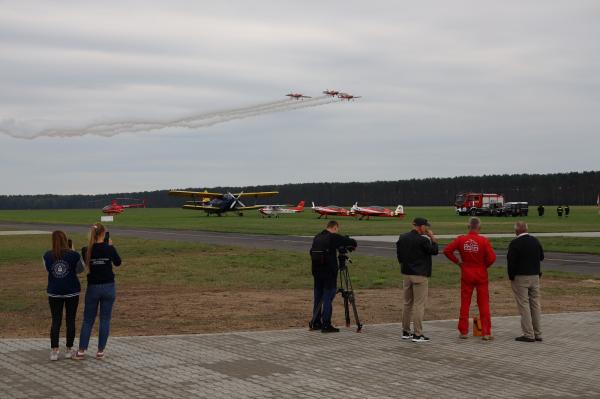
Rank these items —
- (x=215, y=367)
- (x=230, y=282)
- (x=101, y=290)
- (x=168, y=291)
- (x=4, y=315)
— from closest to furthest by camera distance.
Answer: (x=215, y=367) → (x=101, y=290) → (x=4, y=315) → (x=168, y=291) → (x=230, y=282)

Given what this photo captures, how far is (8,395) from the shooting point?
866 cm

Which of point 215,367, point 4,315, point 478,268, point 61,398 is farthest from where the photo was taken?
point 4,315

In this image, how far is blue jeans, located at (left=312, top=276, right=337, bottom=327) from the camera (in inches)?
517

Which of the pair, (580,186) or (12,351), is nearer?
(12,351)

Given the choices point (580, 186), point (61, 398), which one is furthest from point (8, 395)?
point (580, 186)

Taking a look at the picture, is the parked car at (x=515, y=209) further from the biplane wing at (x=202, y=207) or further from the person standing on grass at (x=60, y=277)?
the person standing on grass at (x=60, y=277)

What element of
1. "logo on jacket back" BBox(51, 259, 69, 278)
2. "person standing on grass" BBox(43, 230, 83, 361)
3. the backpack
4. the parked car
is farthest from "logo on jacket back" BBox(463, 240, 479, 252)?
the parked car

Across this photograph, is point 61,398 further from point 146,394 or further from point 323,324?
point 323,324

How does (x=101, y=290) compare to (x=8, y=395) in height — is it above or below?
above

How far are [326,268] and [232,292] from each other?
283 inches

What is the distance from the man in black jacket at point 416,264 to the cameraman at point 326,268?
0.89 metres

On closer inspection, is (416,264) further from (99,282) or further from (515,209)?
(515,209)

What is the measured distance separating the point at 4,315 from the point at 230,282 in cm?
764

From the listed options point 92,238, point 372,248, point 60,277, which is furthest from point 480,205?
point 60,277
